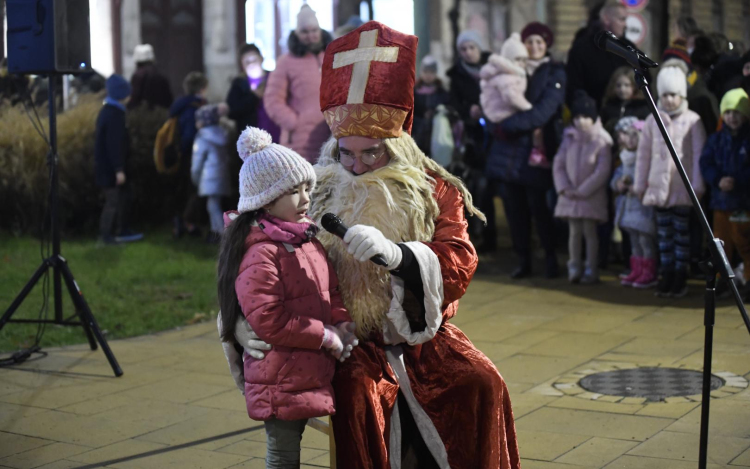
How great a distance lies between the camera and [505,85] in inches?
371

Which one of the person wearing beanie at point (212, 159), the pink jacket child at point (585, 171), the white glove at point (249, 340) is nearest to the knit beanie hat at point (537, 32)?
the pink jacket child at point (585, 171)

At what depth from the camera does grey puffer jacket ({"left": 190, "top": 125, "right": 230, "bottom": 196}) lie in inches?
469

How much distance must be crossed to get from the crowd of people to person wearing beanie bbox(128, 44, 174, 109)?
17.7 ft

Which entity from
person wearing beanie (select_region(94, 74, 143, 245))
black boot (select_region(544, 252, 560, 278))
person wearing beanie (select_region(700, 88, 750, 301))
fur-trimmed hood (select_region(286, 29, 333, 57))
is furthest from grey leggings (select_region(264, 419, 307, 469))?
person wearing beanie (select_region(94, 74, 143, 245))

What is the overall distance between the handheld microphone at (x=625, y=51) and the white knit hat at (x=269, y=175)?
1160mm

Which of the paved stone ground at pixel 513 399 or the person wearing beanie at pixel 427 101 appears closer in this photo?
the paved stone ground at pixel 513 399

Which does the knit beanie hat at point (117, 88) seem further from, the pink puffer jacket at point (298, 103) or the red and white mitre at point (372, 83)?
the red and white mitre at point (372, 83)

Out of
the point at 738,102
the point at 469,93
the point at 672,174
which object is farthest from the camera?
the point at 469,93

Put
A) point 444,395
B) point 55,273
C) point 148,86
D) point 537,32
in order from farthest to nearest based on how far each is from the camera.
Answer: point 148,86 → point 537,32 → point 55,273 → point 444,395

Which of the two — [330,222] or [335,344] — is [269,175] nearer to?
[330,222]

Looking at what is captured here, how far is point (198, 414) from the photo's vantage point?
583 cm

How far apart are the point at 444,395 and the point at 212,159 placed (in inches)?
324

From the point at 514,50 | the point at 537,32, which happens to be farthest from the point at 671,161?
the point at 537,32

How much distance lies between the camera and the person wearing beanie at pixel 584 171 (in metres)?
9.18
